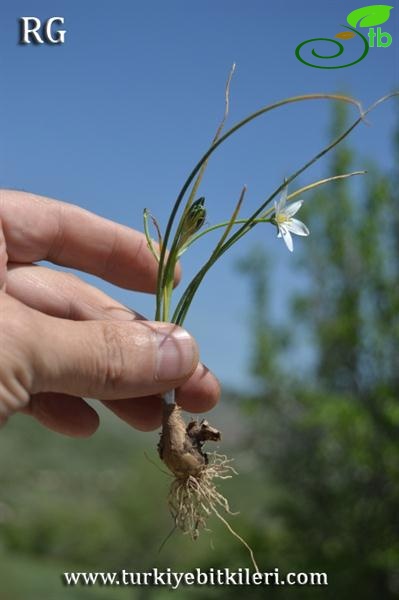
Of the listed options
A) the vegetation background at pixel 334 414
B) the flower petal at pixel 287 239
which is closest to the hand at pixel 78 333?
the flower petal at pixel 287 239

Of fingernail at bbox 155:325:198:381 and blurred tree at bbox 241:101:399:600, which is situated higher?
fingernail at bbox 155:325:198:381

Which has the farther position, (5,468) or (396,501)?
(5,468)

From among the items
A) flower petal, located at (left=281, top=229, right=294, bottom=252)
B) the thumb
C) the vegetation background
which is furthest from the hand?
the vegetation background

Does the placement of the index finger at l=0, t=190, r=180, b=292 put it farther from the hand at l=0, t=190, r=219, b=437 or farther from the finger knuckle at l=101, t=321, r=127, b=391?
the finger knuckle at l=101, t=321, r=127, b=391

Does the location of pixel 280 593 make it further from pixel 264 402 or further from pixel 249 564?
pixel 264 402

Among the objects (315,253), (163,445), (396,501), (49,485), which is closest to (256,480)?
(396,501)

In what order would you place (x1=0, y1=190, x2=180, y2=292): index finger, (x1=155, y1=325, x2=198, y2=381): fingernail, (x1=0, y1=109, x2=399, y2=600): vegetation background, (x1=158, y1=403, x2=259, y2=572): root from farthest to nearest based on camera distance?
(x1=0, y1=109, x2=399, y2=600): vegetation background, (x1=0, y1=190, x2=180, y2=292): index finger, (x1=158, y1=403, x2=259, y2=572): root, (x1=155, y1=325, x2=198, y2=381): fingernail

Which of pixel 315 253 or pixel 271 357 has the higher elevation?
pixel 315 253
